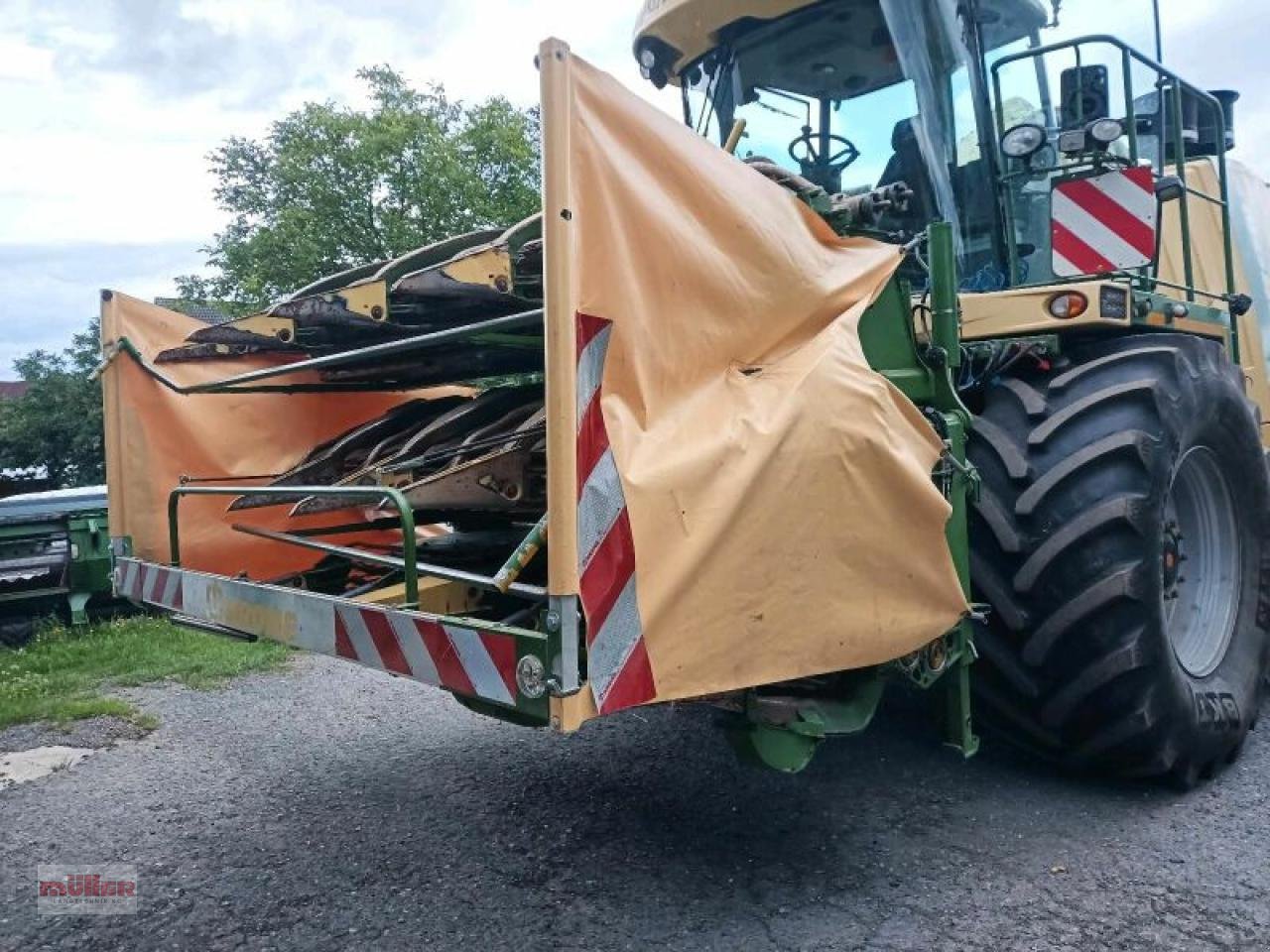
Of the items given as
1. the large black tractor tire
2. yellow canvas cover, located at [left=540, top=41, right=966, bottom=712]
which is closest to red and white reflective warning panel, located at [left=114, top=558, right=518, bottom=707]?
yellow canvas cover, located at [left=540, top=41, right=966, bottom=712]

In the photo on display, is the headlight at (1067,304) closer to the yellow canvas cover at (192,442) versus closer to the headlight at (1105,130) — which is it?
the headlight at (1105,130)

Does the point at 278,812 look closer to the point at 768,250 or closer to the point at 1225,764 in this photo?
the point at 768,250

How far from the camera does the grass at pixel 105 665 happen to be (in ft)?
16.1

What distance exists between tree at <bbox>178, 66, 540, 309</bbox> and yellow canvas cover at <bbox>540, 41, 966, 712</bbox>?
16.9 m

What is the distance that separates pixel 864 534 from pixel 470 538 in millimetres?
1409

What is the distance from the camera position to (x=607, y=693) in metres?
2.07

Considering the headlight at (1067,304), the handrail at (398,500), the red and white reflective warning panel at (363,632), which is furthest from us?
the headlight at (1067,304)

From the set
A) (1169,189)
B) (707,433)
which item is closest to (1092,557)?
(707,433)

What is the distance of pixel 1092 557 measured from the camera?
307cm

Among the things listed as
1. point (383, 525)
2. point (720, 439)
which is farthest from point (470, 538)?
point (720, 439)

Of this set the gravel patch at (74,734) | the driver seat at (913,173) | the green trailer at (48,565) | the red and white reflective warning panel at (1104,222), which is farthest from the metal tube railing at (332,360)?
the green trailer at (48,565)

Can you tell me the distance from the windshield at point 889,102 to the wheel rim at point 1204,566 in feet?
3.57

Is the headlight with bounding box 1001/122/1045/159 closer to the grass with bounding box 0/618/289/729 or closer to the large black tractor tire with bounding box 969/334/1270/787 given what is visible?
the large black tractor tire with bounding box 969/334/1270/787

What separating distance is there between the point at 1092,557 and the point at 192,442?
3251 millimetres
